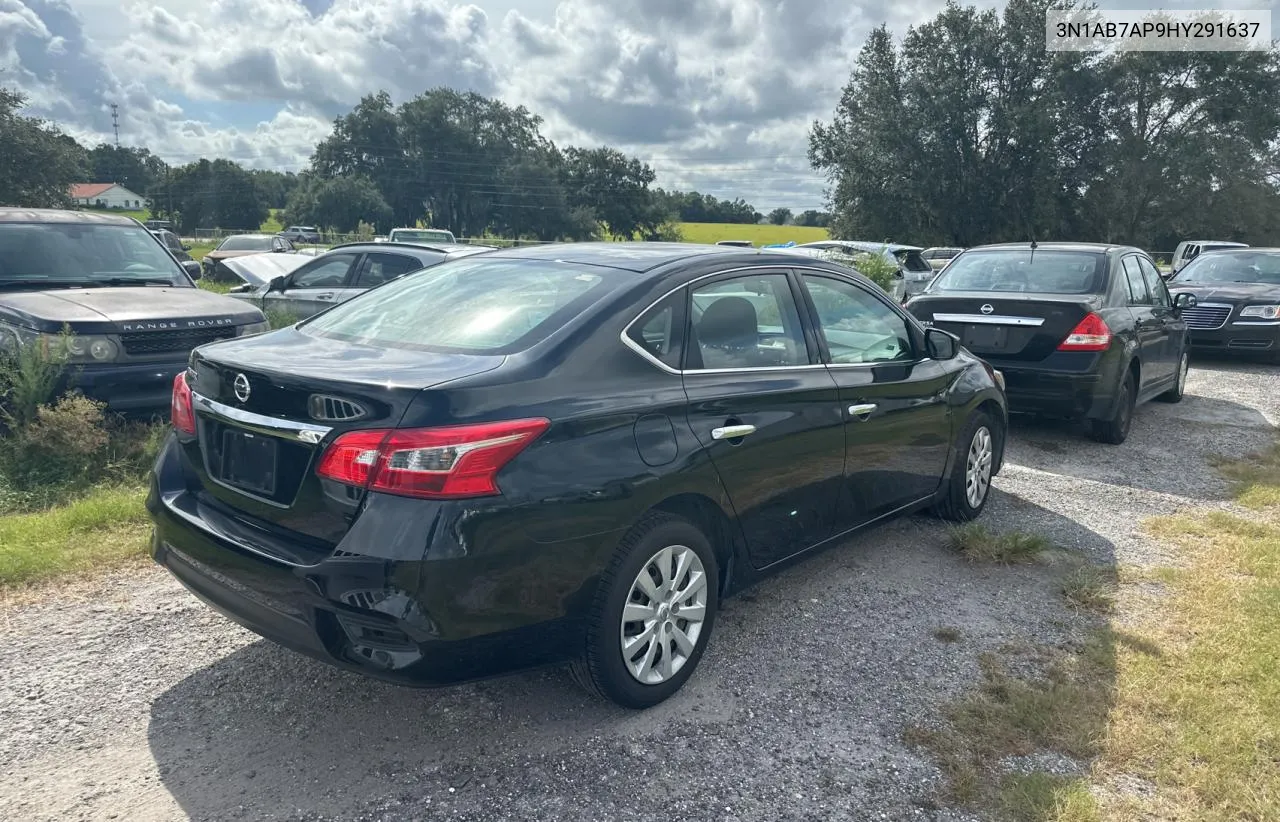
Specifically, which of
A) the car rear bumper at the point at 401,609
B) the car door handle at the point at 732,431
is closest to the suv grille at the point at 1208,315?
the car door handle at the point at 732,431

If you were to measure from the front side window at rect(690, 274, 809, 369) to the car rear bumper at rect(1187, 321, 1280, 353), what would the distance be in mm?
9961

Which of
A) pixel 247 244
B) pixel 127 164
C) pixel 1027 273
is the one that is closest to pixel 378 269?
pixel 1027 273

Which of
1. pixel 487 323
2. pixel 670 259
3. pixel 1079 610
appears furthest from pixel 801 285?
pixel 1079 610

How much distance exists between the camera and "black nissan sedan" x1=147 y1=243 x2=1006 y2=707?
265 centimetres

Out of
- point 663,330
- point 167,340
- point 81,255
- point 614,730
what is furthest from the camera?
point 81,255

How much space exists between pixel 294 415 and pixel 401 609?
2.34 ft

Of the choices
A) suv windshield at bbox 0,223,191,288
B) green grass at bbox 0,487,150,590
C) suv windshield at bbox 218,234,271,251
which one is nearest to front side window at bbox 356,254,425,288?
suv windshield at bbox 0,223,191,288

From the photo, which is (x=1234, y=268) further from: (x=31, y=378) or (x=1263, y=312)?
(x=31, y=378)

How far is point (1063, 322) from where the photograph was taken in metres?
7.04

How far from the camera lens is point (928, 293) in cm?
796

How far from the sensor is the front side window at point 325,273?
980 centimetres

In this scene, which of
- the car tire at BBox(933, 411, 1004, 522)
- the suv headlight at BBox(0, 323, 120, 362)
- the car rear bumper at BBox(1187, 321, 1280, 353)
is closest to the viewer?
the car tire at BBox(933, 411, 1004, 522)

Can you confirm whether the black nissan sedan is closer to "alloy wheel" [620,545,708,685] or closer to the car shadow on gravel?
"alloy wheel" [620,545,708,685]

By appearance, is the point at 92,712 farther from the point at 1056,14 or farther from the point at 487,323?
the point at 1056,14
